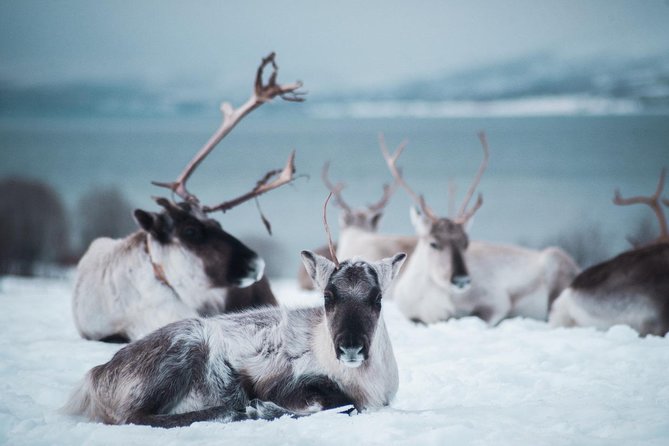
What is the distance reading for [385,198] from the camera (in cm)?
944

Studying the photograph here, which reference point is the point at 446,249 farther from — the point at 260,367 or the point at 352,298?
the point at 260,367

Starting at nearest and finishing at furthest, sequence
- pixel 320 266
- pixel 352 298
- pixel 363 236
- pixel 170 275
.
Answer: pixel 352 298, pixel 320 266, pixel 170 275, pixel 363 236

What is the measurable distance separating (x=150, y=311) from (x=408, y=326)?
6.58ft

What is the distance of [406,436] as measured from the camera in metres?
2.54

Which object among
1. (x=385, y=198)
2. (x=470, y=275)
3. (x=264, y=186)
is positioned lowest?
(x=385, y=198)

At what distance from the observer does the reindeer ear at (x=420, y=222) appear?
19.9ft

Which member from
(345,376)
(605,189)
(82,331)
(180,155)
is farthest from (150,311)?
(180,155)

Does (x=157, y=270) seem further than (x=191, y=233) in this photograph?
Yes

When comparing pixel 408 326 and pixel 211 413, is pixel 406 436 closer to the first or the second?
pixel 211 413

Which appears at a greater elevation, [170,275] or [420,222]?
[170,275]

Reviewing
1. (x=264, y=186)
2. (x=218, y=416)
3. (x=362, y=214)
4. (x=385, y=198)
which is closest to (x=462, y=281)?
(x=264, y=186)

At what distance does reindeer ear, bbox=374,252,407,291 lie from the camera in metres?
3.15

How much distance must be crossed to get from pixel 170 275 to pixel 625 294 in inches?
109

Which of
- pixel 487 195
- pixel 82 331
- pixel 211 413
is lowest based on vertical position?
pixel 487 195
